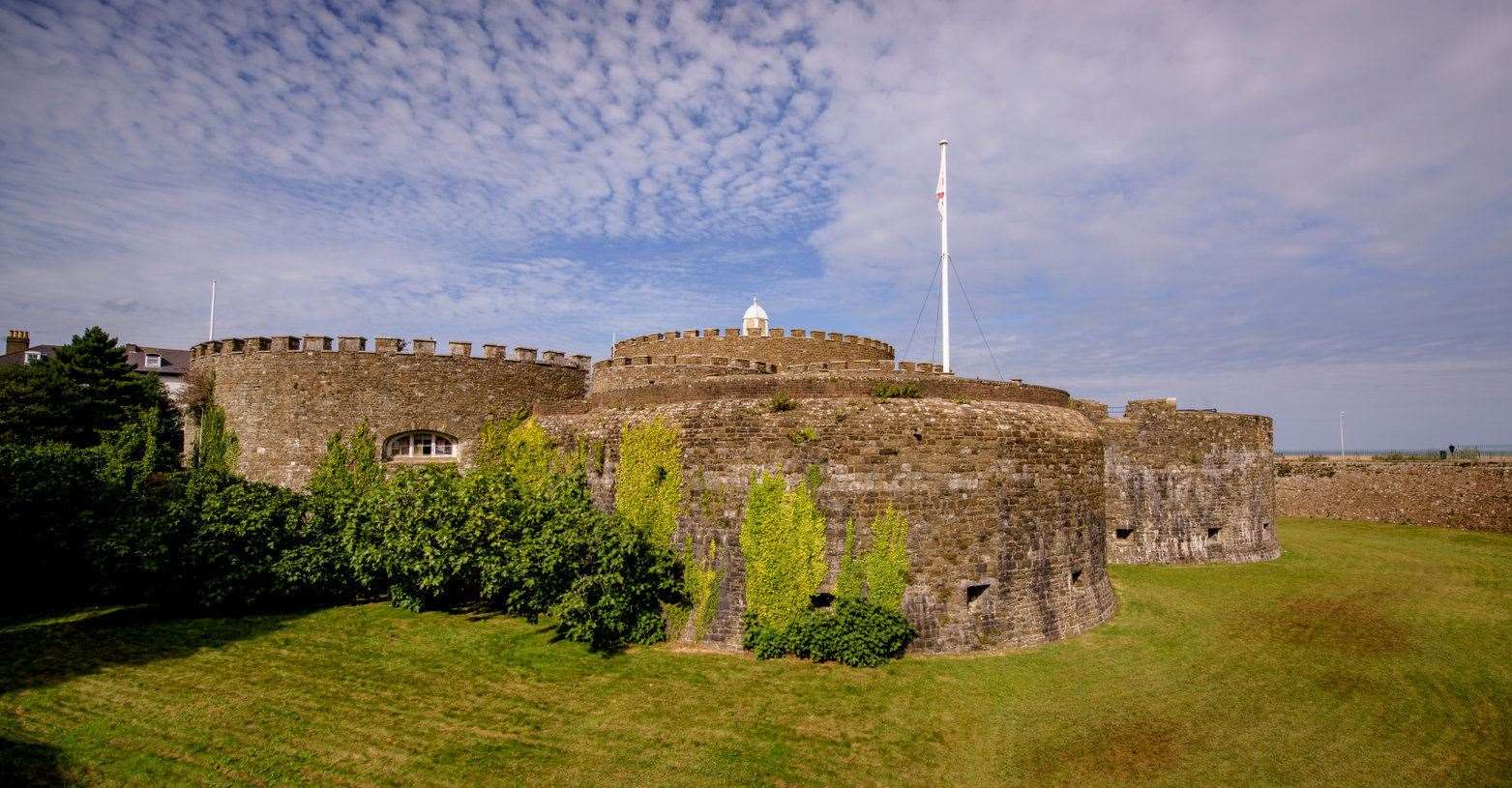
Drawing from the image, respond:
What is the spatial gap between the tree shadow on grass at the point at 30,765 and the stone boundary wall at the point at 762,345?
63.1ft

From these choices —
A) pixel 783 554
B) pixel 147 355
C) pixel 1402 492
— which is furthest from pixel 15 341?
pixel 1402 492

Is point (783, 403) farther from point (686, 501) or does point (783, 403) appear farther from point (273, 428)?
point (273, 428)

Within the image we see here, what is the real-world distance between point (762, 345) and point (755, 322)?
63.0 inches

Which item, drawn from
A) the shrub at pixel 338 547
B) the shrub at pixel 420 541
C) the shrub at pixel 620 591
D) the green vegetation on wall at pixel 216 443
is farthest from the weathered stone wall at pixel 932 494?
the green vegetation on wall at pixel 216 443

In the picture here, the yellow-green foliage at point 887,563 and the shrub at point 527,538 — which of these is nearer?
the yellow-green foliage at point 887,563

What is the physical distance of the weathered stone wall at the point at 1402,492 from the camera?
3069cm

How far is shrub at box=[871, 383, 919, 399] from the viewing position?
14.4 m

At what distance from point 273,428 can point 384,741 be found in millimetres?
16299

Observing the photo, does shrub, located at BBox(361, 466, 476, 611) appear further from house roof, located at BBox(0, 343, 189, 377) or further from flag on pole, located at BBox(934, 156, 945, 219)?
house roof, located at BBox(0, 343, 189, 377)

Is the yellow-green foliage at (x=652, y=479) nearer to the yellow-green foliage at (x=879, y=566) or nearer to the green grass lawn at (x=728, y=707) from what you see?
the green grass lawn at (x=728, y=707)

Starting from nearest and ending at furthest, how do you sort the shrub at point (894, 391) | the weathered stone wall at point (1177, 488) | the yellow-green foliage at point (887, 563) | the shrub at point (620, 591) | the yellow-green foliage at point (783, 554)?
the yellow-green foliage at point (887, 563) → the yellow-green foliage at point (783, 554) → the shrub at point (620, 591) → the shrub at point (894, 391) → the weathered stone wall at point (1177, 488)

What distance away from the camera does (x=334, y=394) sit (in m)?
22.0

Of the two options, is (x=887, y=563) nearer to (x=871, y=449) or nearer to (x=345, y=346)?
(x=871, y=449)

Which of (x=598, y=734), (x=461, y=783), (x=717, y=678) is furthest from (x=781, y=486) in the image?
(x=461, y=783)
